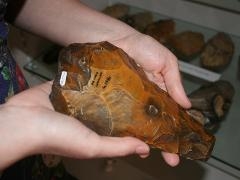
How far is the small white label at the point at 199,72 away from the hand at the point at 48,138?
438mm

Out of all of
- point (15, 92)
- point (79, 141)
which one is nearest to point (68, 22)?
point (15, 92)

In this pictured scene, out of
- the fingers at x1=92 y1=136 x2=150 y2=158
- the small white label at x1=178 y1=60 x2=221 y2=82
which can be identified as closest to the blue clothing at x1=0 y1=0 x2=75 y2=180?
the fingers at x1=92 y1=136 x2=150 y2=158

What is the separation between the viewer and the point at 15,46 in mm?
916

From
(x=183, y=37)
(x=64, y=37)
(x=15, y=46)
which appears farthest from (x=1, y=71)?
(x=183, y=37)

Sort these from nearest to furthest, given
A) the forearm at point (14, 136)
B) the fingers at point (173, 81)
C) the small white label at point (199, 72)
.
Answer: the forearm at point (14, 136), the fingers at point (173, 81), the small white label at point (199, 72)

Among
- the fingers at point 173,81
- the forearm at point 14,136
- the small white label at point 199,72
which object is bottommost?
the small white label at point 199,72

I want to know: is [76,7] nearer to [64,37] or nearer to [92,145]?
[64,37]

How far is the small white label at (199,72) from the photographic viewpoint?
34.0 inches

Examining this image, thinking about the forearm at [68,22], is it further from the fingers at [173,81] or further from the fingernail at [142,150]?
the fingernail at [142,150]

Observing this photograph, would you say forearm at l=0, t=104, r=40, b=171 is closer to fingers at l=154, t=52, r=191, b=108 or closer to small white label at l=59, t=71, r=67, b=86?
small white label at l=59, t=71, r=67, b=86

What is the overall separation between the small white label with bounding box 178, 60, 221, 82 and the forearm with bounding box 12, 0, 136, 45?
0.31m

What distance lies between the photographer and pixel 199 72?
0.88 metres

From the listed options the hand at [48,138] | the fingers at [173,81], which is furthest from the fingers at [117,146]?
the fingers at [173,81]

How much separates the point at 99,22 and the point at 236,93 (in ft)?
1.23
